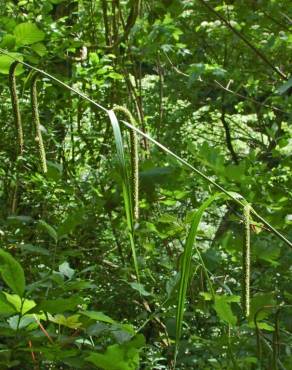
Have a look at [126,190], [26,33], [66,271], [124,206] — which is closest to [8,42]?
[26,33]

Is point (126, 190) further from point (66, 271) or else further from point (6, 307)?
point (66, 271)

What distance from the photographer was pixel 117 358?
124cm

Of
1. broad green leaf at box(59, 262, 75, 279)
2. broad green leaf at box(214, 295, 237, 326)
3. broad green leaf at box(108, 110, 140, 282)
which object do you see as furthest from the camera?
broad green leaf at box(59, 262, 75, 279)

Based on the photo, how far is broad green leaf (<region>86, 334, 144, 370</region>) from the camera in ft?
4.00

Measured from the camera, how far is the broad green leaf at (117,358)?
1.22 meters

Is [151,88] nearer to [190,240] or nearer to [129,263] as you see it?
[129,263]

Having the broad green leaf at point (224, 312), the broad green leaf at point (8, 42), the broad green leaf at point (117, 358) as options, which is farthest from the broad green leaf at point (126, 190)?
the broad green leaf at point (8, 42)

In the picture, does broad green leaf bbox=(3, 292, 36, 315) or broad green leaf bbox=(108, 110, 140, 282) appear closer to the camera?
broad green leaf bbox=(108, 110, 140, 282)

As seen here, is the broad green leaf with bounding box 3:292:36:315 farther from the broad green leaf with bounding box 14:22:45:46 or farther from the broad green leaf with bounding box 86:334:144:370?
the broad green leaf with bounding box 14:22:45:46

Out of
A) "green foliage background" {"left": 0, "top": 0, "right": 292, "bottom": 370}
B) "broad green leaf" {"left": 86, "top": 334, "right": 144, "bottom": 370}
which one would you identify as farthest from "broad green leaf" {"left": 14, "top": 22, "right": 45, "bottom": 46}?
"broad green leaf" {"left": 86, "top": 334, "right": 144, "bottom": 370}

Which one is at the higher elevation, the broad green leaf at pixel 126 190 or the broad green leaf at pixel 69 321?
the broad green leaf at pixel 126 190

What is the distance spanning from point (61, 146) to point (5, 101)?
1.02 feet

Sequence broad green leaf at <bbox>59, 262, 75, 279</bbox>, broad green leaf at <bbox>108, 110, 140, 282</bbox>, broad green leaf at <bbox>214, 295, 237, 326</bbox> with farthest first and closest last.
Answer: broad green leaf at <bbox>59, 262, 75, 279</bbox> < broad green leaf at <bbox>214, 295, 237, 326</bbox> < broad green leaf at <bbox>108, 110, 140, 282</bbox>

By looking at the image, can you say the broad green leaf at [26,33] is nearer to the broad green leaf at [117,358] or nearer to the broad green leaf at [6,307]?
the broad green leaf at [6,307]
